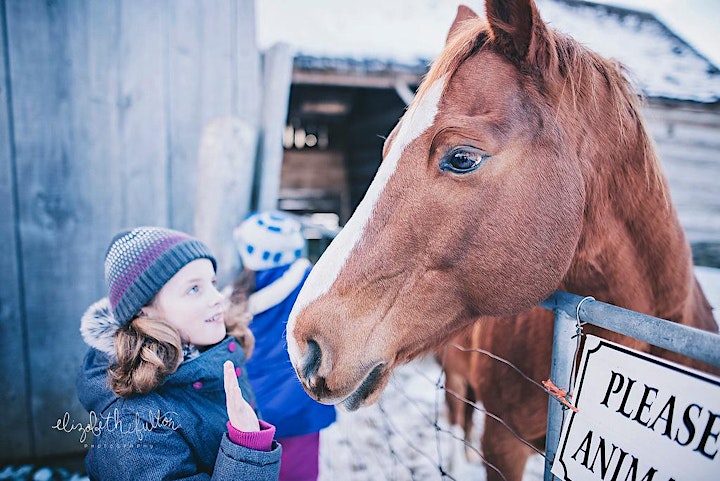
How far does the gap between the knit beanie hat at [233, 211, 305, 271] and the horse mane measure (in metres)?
1.06

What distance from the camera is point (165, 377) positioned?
111cm

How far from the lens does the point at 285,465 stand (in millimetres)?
1831

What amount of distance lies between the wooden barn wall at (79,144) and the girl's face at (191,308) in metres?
1.36

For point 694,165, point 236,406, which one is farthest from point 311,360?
point 694,165

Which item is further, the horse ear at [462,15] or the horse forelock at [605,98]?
the horse ear at [462,15]

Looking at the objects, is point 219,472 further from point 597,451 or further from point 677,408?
point 677,408

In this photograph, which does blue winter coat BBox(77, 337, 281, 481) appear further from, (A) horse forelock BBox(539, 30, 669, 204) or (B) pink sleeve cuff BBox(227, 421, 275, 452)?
(A) horse forelock BBox(539, 30, 669, 204)

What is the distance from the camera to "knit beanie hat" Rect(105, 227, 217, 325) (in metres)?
1.19

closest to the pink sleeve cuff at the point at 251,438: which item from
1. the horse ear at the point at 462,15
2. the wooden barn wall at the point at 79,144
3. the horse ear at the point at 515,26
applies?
the horse ear at the point at 515,26

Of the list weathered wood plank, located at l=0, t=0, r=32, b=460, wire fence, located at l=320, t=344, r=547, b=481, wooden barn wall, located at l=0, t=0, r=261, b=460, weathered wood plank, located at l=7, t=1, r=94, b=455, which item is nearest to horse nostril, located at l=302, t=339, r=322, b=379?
wire fence, located at l=320, t=344, r=547, b=481

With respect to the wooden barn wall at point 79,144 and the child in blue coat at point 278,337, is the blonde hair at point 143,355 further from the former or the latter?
the wooden barn wall at point 79,144

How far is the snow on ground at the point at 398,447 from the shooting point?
8.82 feet

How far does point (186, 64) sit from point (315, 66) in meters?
0.93

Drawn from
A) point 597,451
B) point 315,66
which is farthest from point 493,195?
point 315,66
